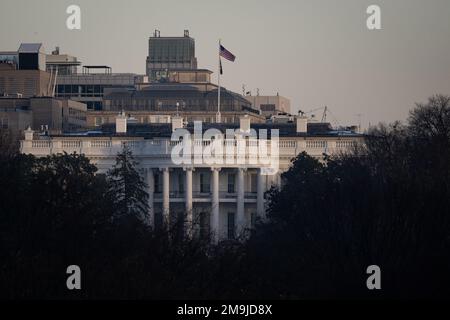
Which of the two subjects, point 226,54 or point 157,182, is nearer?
point 157,182

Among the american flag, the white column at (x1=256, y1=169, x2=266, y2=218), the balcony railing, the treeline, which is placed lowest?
the treeline

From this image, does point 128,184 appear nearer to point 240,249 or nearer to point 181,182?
point 181,182

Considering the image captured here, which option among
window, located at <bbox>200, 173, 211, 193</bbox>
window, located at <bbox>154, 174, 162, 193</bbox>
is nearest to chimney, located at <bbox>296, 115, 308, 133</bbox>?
window, located at <bbox>200, 173, 211, 193</bbox>

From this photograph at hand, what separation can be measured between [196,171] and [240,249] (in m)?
72.5

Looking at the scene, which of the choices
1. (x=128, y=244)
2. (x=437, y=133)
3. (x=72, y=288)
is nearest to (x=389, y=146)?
(x=437, y=133)

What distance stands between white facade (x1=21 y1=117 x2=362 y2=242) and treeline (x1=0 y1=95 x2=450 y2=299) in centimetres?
5470

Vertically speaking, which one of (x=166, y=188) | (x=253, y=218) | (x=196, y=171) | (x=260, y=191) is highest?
(x=196, y=171)

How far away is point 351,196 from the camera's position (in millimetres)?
111125

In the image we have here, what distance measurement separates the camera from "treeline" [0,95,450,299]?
9325 centimetres

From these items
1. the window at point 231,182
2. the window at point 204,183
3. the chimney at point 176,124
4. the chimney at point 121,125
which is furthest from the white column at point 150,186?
the chimney at point 121,125

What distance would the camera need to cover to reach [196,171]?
179500 millimetres

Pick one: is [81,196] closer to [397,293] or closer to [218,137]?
[397,293]

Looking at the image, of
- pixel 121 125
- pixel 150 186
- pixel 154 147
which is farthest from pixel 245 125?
pixel 150 186

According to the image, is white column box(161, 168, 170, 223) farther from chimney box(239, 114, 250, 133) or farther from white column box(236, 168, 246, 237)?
chimney box(239, 114, 250, 133)
